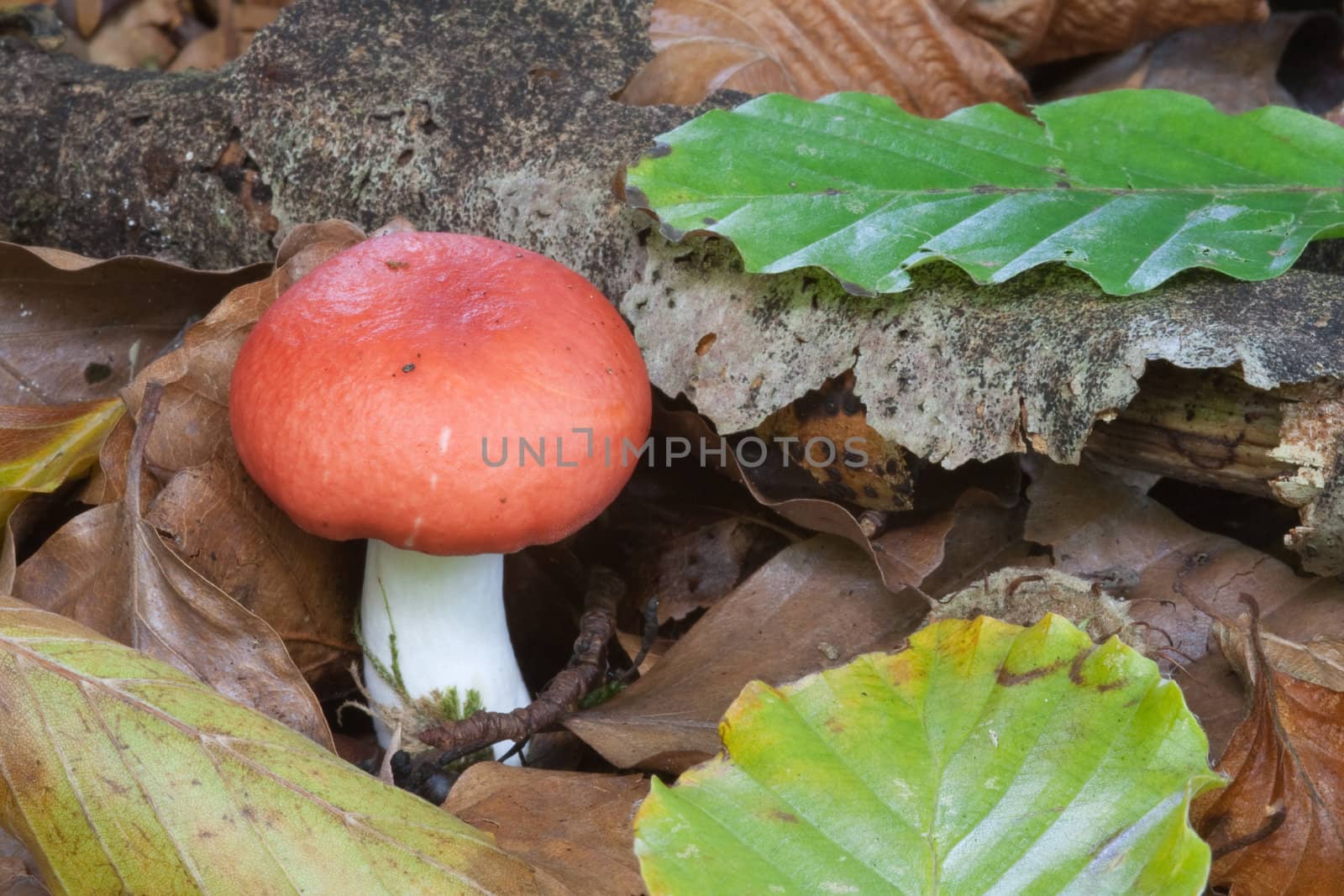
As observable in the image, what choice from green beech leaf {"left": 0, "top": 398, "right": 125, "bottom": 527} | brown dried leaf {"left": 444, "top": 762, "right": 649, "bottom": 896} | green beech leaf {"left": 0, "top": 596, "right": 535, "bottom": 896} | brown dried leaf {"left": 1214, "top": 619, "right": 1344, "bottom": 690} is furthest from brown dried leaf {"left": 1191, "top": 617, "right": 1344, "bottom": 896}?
green beech leaf {"left": 0, "top": 398, "right": 125, "bottom": 527}

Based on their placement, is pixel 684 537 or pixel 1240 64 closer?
pixel 684 537

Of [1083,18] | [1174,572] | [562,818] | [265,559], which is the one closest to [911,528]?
[1174,572]

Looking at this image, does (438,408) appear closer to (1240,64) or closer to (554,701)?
(554,701)

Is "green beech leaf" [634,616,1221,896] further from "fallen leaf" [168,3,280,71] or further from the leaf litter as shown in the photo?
"fallen leaf" [168,3,280,71]

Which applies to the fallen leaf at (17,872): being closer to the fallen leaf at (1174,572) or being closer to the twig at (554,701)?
the twig at (554,701)

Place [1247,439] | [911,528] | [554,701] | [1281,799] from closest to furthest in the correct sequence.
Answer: [1281,799] < [1247,439] < [554,701] < [911,528]

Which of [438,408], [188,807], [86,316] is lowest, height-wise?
[188,807]

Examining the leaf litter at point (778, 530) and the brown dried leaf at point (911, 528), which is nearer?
the leaf litter at point (778, 530)

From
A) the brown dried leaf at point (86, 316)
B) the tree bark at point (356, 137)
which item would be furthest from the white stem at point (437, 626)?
the brown dried leaf at point (86, 316)
